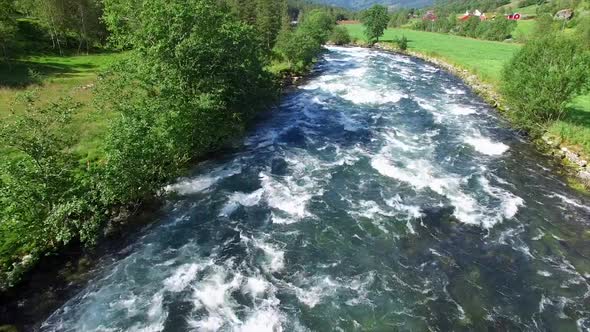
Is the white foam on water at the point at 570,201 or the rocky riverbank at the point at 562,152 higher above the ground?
the rocky riverbank at the point at 562,152

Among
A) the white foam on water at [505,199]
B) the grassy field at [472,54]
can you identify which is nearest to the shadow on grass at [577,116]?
the white foam on water at [505,199]

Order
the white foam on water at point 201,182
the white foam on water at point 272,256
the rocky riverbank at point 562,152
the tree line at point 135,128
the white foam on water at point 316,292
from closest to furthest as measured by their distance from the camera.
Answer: the white foam on water at point 316,292 < the tree line at point 135,128 < the white foam on water at point 272,256 < the white foam on water at point 201,182 < the rocky riverbank at point 562,152

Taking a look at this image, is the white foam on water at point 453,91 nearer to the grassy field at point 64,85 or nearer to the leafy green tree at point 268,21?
the leafy green tree at point 268,21

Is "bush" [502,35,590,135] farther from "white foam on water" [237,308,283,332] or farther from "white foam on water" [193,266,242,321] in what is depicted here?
"white foam on water" [193,266,242,321]

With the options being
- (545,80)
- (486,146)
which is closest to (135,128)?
(486,146)

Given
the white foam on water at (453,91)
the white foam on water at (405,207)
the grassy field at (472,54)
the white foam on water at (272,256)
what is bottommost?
the white foam on water at (272,256)

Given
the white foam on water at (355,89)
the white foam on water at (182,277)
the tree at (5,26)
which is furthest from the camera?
the white foam on water at (355,89)

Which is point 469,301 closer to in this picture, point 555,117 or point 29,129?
point 29,129
